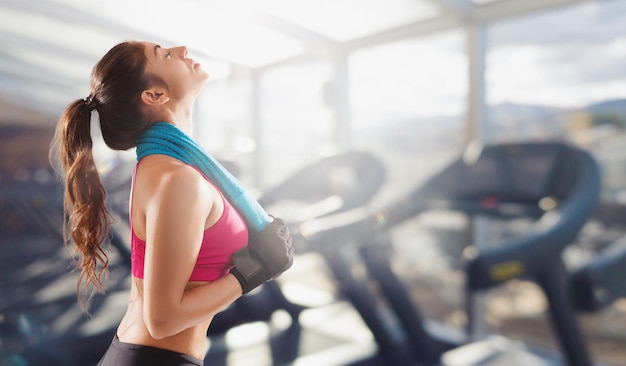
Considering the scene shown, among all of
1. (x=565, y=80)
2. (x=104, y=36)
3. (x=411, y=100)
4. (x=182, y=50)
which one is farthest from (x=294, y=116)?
(x=182, y=50)

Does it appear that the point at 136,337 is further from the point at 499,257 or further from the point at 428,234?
the point at 428,234

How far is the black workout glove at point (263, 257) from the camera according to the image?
1.34ft

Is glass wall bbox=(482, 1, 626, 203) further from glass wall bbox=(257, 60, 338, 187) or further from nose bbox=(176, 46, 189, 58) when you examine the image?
nose bbox=(176, 46, 189, 58)

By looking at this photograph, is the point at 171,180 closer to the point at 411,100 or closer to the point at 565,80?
the point at 565,80

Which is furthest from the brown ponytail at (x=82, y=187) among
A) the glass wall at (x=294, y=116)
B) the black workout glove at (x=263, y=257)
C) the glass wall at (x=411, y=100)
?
the glass wall at (x=411, y=100)

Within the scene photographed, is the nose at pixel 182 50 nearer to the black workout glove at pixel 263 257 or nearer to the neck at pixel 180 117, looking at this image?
the neck at pixel 180 117

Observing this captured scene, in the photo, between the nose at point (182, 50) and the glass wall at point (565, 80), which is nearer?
the nose at point (182, 50)

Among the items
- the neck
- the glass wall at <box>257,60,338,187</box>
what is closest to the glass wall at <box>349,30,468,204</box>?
the glass wall at <box>257,60,338,187</box>

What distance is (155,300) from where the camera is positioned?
390mm

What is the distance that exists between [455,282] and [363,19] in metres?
1.78

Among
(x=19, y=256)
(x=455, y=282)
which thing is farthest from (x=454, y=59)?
(x=19, y=256)

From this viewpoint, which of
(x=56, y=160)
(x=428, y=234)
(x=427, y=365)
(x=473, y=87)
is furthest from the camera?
(x=428, y=234)

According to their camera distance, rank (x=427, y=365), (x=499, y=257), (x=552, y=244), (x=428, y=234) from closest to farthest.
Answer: (x=499, y=257) < (x=552, y=244) < (x=427, y=365) < (x=428, y=234)

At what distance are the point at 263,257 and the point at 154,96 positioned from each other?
157 millimetres
